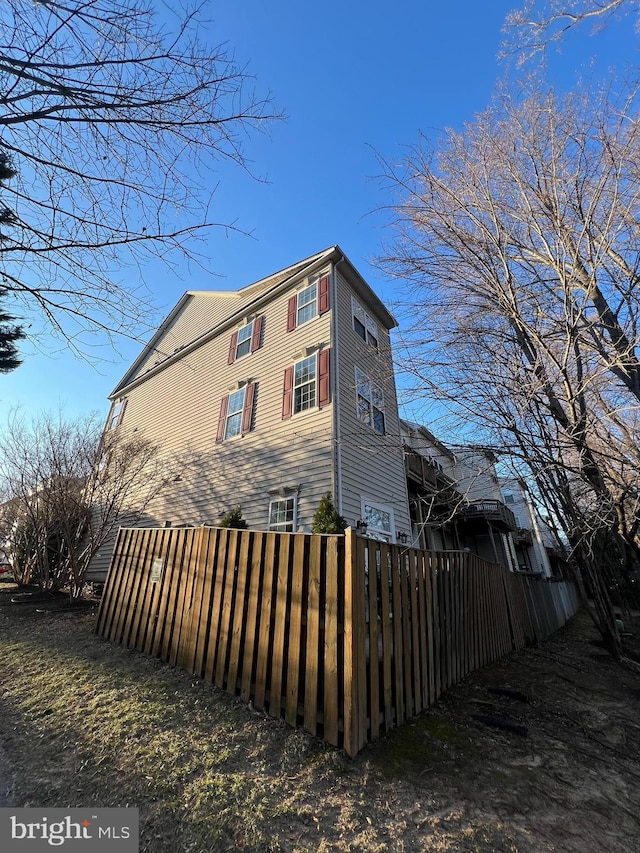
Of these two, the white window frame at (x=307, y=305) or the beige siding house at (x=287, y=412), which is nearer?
the beige siding house at (x=287, y=412)

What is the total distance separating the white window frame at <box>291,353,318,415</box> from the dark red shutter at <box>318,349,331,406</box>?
0.45 feet

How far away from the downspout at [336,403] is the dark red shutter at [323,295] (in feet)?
0.56

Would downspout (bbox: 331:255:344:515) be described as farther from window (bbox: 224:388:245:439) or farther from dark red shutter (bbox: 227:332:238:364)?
dark red shutter (bbox: 227:332:238:364)

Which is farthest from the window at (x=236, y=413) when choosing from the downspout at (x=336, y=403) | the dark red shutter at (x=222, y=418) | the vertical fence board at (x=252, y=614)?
the vertical fence board at (x=252, y=614)

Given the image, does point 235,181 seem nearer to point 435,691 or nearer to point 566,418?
point 566,418

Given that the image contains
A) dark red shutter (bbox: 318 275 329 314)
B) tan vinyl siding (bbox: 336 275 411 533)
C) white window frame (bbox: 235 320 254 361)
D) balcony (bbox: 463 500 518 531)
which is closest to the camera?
tan vinyl siding (bbox: 336 275 411 533)

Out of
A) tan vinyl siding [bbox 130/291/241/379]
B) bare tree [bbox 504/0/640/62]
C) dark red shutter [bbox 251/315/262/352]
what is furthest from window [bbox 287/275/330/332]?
bare tree [bbox 504/0/640/62]

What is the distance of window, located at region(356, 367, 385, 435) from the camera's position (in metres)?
9.30

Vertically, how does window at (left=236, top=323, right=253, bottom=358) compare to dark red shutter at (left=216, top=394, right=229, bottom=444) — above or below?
above

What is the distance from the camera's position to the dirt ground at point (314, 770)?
6.53 feet

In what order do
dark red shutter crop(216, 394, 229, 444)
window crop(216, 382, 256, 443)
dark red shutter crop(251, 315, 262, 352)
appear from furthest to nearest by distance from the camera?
dark red shutter crop(251, 315, 262, 352) → dark red shutter crop(216, 394, 229, 444) → window crop(216, 382, 256, 443)

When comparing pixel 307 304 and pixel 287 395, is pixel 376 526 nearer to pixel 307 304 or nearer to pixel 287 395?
pixel 287 395

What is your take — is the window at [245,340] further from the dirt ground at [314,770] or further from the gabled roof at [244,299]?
the dirt ground at [314,770]

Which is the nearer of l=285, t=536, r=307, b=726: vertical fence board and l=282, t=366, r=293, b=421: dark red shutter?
l=285, t=536, r=307, b=726: vertical fence board
